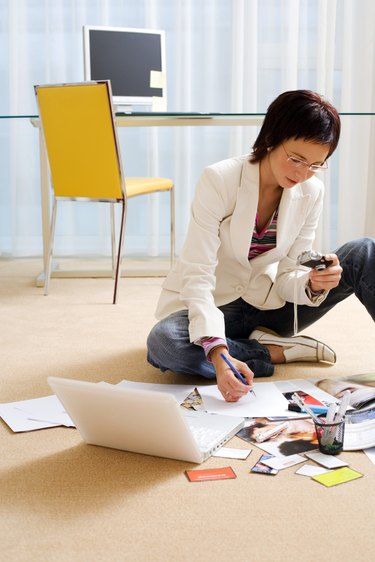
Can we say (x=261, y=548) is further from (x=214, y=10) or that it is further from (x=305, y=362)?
(x=214, y=10)

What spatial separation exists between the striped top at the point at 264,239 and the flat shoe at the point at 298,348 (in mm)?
237

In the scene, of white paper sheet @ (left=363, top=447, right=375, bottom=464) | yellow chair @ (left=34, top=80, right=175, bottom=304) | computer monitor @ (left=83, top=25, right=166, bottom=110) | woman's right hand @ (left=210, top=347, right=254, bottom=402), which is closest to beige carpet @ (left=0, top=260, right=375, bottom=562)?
white paper sheet @ (left=363, top=447, right=375, bottom=464)

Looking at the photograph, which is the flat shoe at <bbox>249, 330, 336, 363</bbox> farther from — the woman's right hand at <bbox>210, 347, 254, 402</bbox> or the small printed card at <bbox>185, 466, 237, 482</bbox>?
the small printed card at <bbox>185, 466, 237, 482</bbox>

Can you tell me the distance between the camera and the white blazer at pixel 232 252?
1.84m

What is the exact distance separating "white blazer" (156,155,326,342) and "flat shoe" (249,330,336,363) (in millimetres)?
92

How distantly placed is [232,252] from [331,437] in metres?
0.59

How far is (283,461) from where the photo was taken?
1.48m

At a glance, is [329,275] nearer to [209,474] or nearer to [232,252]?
[232,252]

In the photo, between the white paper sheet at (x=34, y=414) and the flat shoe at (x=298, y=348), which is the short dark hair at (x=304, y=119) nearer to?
the flat shoe at (x=298, y=348)

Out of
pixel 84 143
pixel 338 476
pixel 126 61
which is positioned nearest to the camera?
pixel 338 476

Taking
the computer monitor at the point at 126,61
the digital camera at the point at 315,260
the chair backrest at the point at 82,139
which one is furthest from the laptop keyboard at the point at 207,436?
the computer monitor at the point at 126,61

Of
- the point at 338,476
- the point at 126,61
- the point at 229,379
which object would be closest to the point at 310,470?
the point at 338,476

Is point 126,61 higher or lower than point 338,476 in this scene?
higher

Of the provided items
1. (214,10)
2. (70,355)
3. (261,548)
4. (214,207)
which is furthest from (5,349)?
(214,10)
